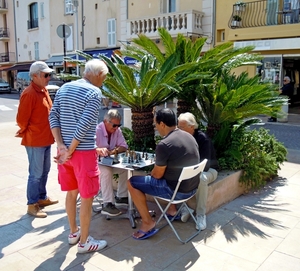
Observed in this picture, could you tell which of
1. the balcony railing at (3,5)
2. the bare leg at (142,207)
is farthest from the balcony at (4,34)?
the bare leg at (142,207)

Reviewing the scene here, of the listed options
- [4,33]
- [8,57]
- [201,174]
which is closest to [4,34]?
[4,33]

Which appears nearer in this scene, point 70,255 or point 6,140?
point 70,255

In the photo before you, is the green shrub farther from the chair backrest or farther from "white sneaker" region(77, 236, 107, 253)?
"white sneaker" region(77, 236, 107, 253)

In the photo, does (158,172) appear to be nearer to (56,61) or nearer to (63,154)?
(63,154)

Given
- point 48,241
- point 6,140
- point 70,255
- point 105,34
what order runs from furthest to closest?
point 105,34, point 6,140, point 48,241, point 70,255

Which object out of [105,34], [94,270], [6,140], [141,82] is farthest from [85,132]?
[105,34]

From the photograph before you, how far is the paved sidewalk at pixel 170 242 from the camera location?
3299mm

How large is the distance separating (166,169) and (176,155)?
202 millimetres

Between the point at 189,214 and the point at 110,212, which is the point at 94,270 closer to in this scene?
the point at 110,212

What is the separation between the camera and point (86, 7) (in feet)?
77.6

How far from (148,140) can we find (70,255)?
2490mm

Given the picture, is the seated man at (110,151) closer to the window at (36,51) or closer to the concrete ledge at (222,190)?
the concrete ledge at (222,190)

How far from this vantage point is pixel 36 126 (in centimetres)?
427

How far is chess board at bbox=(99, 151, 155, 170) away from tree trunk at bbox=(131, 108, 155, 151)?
3.14ft
